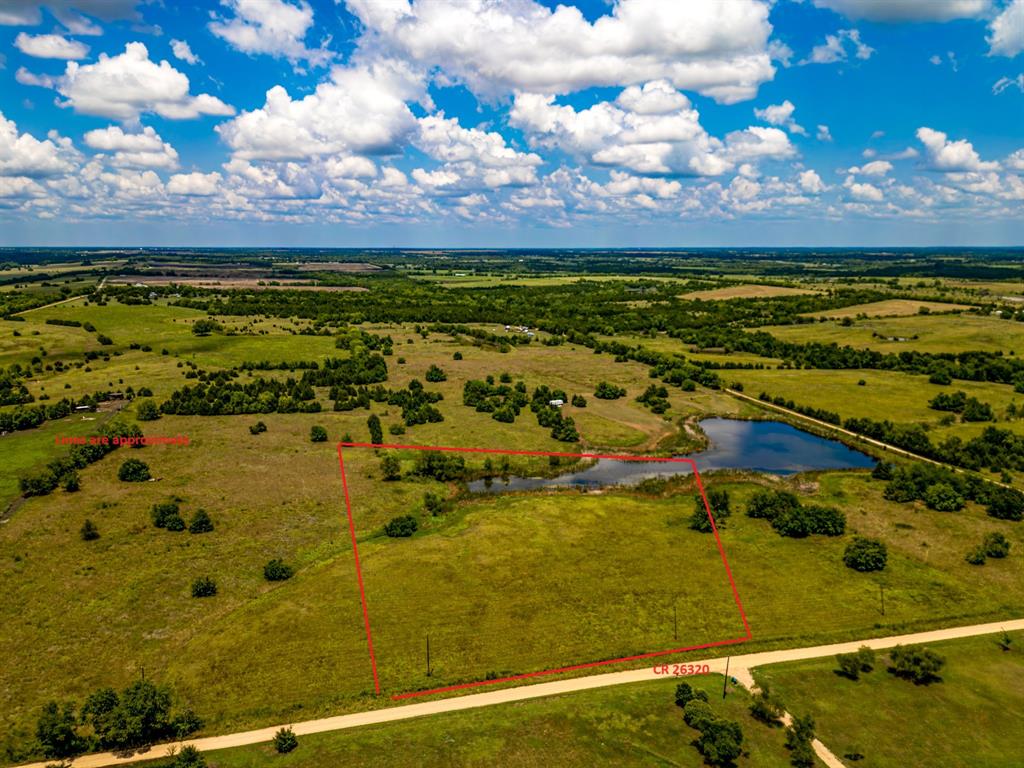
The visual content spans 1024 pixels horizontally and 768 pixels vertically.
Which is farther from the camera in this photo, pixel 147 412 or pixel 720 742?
pixel 147 412

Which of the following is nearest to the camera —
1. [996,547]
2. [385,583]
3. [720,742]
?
[720,742]

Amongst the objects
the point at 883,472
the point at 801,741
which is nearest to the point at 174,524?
the point at 801,741

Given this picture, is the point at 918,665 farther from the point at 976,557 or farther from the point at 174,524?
the point at 174,524

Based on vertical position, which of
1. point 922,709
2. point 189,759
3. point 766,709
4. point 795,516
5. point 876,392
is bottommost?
point 922,709

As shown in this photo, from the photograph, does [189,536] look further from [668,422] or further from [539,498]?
[668,422]

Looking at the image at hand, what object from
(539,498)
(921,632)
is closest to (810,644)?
(921,632)

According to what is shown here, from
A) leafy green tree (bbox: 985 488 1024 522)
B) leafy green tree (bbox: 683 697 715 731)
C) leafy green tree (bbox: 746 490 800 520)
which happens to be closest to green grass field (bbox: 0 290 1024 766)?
leafy green tree (bbox: 683 697 715 731)

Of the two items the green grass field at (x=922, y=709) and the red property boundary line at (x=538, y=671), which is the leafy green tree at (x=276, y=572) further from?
the green grass field at (x=922, y=709)
